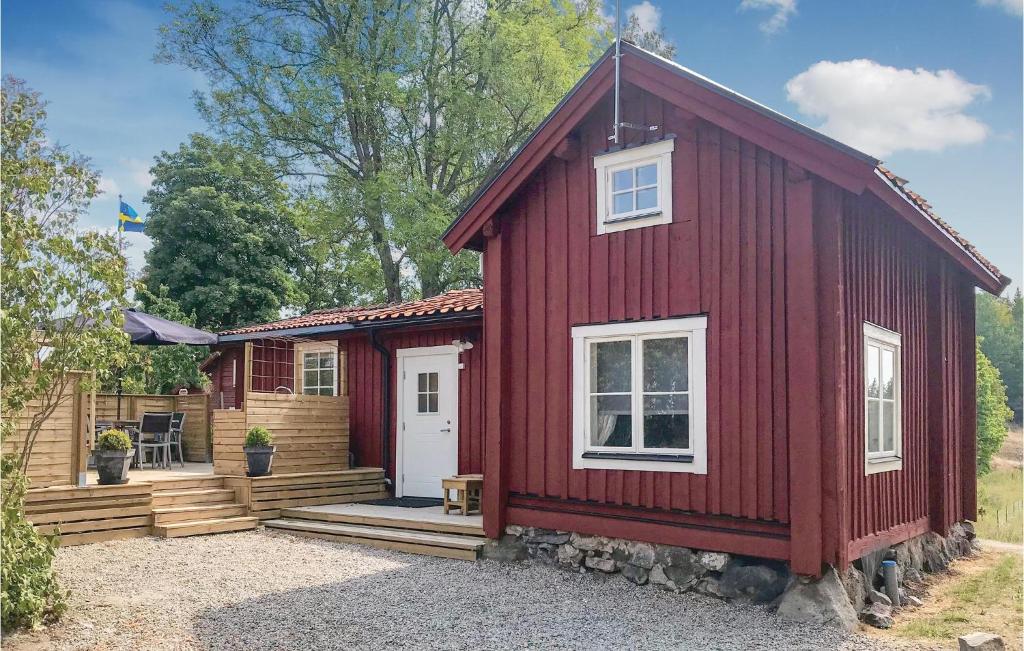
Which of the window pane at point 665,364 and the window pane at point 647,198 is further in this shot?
the window pane at point 647,198

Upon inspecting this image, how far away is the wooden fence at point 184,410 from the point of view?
Answer: 15.6 m

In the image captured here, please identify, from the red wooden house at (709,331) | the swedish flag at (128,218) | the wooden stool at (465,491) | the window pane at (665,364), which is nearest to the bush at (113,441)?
the wooden stool at (465,491)

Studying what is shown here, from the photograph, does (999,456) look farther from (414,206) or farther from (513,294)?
(513,294)

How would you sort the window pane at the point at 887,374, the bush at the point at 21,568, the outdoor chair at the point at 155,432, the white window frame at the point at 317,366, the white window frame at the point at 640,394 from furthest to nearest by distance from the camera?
the outdoor chair at the point at 155,432 → the white window frame at the point at 317,366 → the window pane at the point at 887,374 → the white window frame at the point at 640,394 → the bush at the point at 21,568

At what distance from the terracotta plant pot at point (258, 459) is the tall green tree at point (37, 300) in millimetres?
4628

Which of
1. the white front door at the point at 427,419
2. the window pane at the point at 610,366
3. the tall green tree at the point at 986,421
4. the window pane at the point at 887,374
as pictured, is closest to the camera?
the window pane at the point at 610,366

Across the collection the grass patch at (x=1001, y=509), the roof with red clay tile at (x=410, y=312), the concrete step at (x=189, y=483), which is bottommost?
the grass patch at (x=1001, y=509)

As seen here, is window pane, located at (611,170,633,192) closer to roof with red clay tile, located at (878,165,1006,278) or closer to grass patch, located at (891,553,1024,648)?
roof with red clay tile, located at (878,165,1006,278)

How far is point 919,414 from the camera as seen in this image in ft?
30.8

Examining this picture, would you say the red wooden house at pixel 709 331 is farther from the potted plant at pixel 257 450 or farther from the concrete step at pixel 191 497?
the concrete step at pixel 191 497

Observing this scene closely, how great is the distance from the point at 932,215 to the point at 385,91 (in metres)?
13.7

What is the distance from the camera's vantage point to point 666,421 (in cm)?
768

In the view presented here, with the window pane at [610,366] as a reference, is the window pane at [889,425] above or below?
below

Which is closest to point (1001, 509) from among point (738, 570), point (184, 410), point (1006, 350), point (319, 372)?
point (738, 570)
